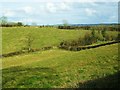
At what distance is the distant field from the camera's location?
210 feet

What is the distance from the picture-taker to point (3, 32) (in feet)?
238

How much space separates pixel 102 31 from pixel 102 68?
168 ft

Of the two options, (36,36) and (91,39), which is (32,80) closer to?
(91,39)

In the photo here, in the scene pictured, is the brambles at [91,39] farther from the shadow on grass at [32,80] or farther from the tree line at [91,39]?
the shadow on grass at [32,80]

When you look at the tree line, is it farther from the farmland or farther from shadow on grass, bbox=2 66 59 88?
shadow on grass, bbox=2 66 59 88

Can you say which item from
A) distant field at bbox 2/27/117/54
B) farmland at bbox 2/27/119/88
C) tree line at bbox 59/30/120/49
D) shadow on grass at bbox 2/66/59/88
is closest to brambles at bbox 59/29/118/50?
tree line at bbox 59/30/120/49

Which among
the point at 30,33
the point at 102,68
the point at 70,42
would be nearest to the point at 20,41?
the point at 30,33

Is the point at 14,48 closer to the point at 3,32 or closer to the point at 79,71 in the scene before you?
the point at 3,32

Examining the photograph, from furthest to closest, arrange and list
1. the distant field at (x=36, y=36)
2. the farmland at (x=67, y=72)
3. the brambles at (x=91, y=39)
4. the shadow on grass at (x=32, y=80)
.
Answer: the distant field at (x=36, y=36) → the brambles at (x=91, y=39) → the shadow on grass at (x=32, y=80) → the farmland at (x=67, y=72)

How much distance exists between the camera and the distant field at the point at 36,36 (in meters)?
63.9

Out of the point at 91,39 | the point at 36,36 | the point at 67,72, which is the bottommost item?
the point at 91,39

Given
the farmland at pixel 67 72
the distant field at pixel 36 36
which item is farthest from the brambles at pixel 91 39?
the farmland at pixel 67 72

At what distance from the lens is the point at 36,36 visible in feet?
228

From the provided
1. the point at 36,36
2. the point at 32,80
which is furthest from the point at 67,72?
the point at 36,36
